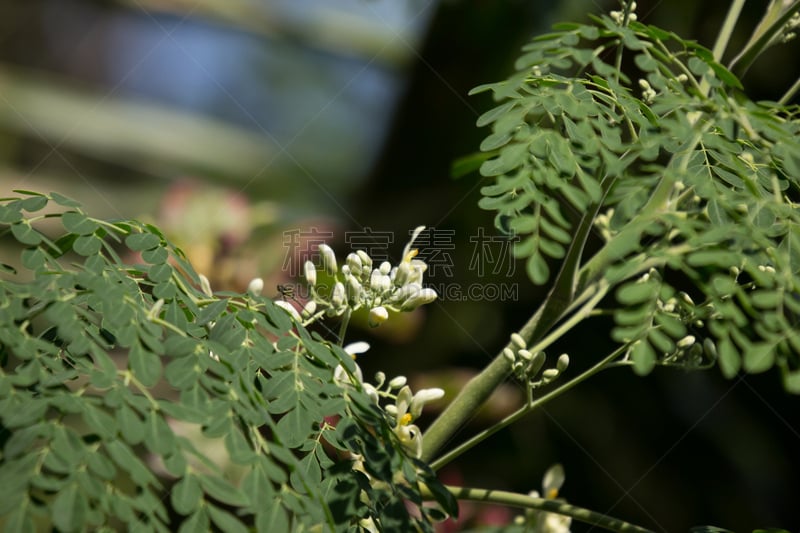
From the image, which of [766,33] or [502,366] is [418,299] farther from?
[766,33]

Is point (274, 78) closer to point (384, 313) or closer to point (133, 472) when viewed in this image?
point (384, 313)

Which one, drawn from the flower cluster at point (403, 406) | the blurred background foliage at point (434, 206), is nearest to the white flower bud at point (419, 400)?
the flower cluster at point (403, 406)

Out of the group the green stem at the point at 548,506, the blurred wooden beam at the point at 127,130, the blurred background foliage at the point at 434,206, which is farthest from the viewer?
the blurred wooden beam at the point at 127,130

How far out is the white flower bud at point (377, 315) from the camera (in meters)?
0.71

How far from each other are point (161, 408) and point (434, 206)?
1.67 m

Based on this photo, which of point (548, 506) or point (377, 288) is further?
point (377, 288)

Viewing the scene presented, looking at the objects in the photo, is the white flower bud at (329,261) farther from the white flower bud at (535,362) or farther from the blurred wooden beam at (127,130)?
the blurred wooden beam at (127,130)

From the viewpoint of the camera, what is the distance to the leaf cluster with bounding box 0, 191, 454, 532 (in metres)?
0.43

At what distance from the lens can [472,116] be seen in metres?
2.13

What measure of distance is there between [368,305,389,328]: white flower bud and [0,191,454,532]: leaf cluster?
0.13 m

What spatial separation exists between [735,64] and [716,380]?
1.40 meters

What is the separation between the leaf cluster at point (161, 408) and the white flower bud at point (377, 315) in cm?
13

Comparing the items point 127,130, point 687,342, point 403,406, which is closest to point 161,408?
point 403,406

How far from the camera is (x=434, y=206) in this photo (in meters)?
2.10
